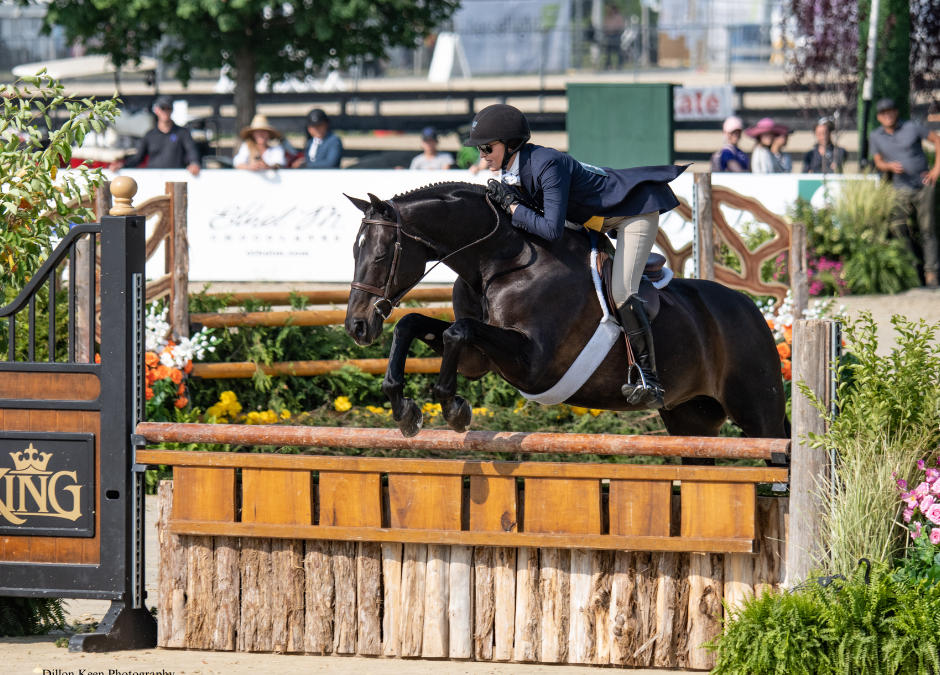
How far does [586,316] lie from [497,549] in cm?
97

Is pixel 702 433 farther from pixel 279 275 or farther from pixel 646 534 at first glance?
pixel 279 275

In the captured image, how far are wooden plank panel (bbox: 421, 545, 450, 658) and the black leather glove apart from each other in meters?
1.29

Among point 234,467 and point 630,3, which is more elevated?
point 630,3

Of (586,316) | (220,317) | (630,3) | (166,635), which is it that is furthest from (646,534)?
(630,3)

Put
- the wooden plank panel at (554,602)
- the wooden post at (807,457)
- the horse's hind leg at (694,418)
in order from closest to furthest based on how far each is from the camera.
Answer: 1. the wooden post at (807,457)
2. the wooden plank panel at (554,602)
3. the horse's hind leg at (694,418)

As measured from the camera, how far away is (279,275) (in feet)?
37.7

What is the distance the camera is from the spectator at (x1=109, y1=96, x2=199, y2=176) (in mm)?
12242

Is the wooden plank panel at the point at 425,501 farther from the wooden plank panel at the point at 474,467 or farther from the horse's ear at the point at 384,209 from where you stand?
the horse's ear at the point at 384,209

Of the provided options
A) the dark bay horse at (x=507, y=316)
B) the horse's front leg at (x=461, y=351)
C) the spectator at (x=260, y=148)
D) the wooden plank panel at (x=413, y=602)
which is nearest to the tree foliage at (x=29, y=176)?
the dark bay horse at (x=507, y=316)

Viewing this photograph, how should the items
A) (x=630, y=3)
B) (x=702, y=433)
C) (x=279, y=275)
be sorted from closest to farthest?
(x=702, y=433) < (x=279, y=275) < (x=630, y=3)

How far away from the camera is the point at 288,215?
37.7 ft

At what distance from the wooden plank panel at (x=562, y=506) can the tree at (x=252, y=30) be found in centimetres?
1219

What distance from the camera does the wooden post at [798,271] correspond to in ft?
24.1

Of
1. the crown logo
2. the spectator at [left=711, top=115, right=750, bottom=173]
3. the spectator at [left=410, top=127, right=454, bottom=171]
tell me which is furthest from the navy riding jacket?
the spectator at [left=410, top=127, right=454, bottom=171]
